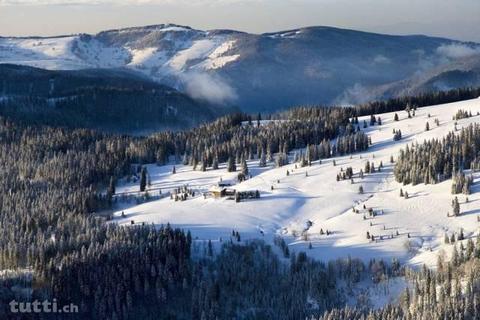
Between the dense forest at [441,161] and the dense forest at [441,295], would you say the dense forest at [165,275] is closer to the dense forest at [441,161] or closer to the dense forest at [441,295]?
the dense forest at [441,295]

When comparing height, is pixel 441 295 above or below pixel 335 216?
below

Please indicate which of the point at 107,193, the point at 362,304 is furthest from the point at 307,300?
the point at 107,193

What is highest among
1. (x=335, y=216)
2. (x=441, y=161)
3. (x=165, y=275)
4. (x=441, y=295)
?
(x=441, y=161)

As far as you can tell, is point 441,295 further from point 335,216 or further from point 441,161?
point 441,161

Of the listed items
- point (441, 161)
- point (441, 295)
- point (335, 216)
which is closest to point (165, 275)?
point (335, 216)

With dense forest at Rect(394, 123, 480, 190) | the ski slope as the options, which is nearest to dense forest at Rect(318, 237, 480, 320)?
the ski slope

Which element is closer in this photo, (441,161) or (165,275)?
(165,275)

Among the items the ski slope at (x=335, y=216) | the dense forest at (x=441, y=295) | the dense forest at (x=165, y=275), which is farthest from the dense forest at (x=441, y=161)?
the dense forest at (x=165, y=275)

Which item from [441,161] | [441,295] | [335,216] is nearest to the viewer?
[441,295]

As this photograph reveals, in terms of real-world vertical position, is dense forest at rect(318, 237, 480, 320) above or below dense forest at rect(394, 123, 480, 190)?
below

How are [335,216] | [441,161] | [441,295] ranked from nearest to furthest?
[441,295] < [335,216] < [441,161]

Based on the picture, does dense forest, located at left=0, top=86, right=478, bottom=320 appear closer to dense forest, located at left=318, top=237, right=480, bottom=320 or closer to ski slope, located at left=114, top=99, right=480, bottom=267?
dense forest, located at left=318, top=237, right=480, bottom=320
